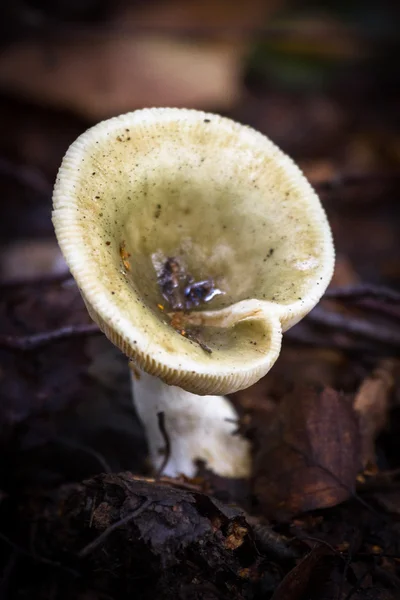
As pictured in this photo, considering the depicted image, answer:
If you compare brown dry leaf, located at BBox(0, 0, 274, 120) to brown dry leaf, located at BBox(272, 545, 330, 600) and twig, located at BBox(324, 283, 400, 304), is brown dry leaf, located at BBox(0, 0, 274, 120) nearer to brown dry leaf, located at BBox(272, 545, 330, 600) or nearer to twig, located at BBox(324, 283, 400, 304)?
twig, located at BBox(324, 283, 400, 304)

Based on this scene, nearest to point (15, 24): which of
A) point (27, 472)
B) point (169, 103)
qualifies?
point (169, 103)

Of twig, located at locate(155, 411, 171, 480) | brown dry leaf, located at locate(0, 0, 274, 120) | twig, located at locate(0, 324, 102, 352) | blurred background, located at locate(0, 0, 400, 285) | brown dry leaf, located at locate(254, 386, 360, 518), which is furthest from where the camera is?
brown dry leaf, located at locate(0, 0, 274, 120)

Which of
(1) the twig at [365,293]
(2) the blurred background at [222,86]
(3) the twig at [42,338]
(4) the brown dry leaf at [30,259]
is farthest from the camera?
(2) the blurred background at [222,86]

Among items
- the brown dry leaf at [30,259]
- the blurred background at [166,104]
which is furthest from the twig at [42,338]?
the brown dry leaf at [30,259]

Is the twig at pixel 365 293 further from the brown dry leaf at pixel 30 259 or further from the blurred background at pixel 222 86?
the brown dry leaf at pixel 30 259

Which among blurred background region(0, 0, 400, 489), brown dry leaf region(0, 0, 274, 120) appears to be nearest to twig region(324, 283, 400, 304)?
blurred background region(0, 0, 400, 489)

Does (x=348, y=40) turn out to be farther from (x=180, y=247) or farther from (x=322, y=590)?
(x=322, y=590)
